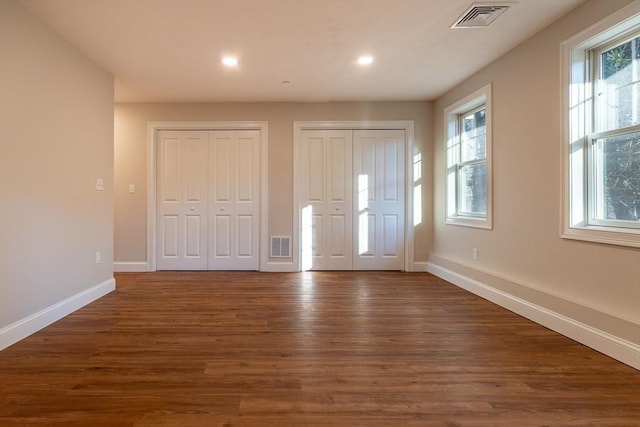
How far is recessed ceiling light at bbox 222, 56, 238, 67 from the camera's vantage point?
10.7 ft

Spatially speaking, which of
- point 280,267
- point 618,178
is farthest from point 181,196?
point 618,178

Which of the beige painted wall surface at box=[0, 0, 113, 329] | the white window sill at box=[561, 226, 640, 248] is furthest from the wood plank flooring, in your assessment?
the white window sill at box=[561, 226, 640, 248]

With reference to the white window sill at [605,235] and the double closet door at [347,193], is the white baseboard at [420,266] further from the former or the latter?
the white window sill at [605,235]

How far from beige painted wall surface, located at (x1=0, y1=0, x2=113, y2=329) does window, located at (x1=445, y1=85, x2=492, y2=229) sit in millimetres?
4059

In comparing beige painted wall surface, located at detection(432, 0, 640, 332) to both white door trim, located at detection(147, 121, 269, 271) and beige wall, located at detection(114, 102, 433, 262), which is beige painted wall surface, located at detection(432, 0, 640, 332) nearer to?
beige wall, located at detection(114, 102, 433, 262)

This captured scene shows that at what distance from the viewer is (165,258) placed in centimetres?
482

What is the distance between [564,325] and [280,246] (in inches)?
133

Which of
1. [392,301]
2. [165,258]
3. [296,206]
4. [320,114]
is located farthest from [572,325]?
[165,258]

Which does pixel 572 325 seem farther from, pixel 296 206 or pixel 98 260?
pixel 98 260

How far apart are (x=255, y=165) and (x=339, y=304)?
2.51m

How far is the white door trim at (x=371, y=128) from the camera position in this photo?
4785mm

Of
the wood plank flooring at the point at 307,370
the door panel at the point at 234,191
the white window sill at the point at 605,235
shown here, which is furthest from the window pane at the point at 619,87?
the door panel at the point at 234,191

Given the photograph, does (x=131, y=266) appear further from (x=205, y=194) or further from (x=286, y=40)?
(x=286, y=40)

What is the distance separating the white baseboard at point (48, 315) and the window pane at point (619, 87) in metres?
4.37
